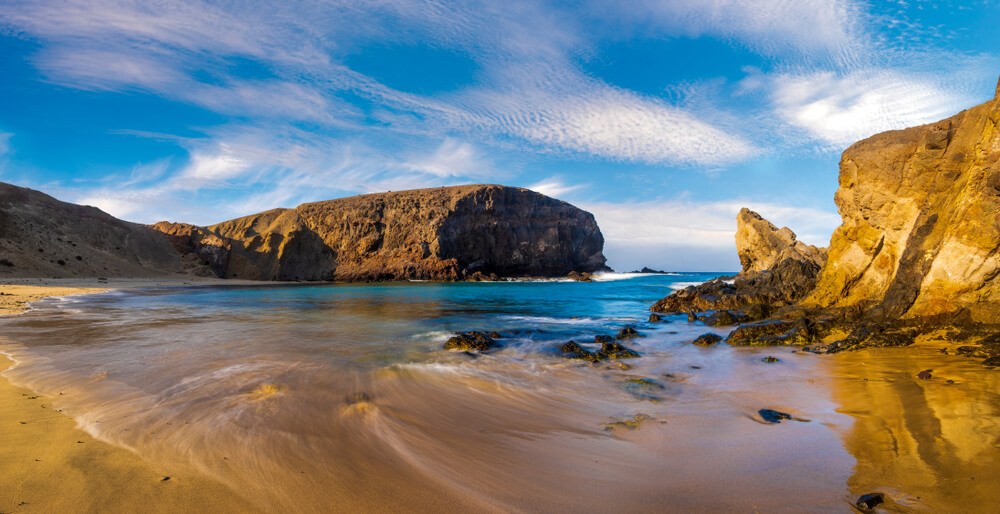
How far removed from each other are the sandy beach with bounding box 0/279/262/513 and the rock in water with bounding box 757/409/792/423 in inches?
177

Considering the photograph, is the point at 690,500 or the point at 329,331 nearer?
the point at 690,500

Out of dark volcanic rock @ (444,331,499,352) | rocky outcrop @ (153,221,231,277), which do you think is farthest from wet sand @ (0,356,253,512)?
rocky outcrop @ (153,221,231,277)

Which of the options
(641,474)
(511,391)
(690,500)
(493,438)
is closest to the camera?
(690,500)

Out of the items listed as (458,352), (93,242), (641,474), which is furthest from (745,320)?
(93,242)

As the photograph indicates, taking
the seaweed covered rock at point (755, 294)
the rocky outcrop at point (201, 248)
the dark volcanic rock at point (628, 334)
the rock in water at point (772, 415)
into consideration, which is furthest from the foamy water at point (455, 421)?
the rocky outcrop at point (201, 248)

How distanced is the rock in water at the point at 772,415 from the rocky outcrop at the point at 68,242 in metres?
39.9

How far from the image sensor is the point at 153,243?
43.6m

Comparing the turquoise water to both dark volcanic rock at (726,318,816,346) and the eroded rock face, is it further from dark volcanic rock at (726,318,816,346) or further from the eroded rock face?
the eroded rock face

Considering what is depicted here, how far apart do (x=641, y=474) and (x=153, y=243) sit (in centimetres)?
5651

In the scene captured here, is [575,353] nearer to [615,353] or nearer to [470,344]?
[615,353]

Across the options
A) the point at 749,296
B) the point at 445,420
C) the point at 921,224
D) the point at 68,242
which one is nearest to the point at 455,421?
the point at 445,420

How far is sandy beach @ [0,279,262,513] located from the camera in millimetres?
2057

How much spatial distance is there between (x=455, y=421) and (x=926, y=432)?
406 centimetres

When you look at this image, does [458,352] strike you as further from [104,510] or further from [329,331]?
[104,510]
